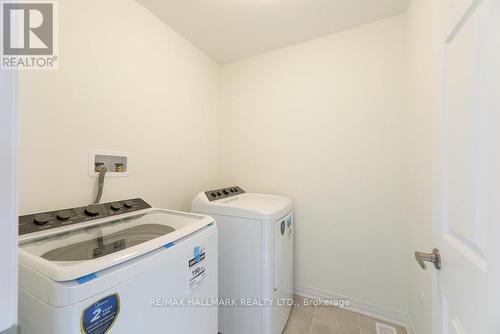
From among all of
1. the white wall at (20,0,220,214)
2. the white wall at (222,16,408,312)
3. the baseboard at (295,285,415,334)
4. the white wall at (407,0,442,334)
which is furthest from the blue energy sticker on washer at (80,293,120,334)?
the baseboard at (295,285,415,334)

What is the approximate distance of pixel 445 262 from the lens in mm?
632

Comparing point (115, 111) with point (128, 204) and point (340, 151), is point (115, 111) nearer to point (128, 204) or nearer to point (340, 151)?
point (128, 204)

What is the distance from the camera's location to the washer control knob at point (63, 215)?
0.96 m

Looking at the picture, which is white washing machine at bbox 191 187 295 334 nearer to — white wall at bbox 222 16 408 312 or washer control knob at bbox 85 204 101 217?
white wall at bbox 222 16 408 312

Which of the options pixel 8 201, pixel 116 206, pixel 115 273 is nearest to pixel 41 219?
pixel 116 206

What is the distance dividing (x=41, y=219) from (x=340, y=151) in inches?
77.7

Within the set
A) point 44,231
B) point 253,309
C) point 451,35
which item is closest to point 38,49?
point 44,231

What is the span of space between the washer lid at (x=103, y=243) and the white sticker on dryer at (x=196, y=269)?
0.11 metres

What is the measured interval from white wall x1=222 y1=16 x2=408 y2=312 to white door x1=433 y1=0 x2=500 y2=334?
0.99 m

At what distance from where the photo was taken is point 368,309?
5.42ft

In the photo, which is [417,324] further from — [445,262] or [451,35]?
[451,35]

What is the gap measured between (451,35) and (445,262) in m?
0.71

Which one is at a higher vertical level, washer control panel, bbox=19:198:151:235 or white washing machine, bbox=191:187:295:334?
washer control panel, bbox=19:198:151:235

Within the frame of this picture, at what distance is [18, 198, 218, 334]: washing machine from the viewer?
1.73ft
